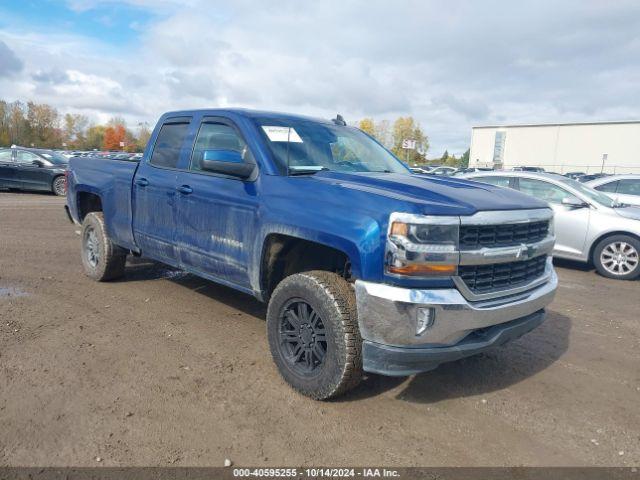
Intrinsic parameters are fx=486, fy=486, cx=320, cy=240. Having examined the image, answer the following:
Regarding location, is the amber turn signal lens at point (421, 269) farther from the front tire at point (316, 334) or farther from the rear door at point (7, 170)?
the rear door at point (7, 170)

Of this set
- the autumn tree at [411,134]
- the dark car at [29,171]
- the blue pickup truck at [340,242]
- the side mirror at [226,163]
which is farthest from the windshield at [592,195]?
the autumn tree at [411,134]

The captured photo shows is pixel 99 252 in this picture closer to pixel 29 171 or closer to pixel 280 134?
pixel 280 134

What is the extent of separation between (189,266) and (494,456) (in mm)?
2901

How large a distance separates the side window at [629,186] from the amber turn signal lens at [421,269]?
9168 mm

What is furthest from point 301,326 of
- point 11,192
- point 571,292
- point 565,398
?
point 11,192

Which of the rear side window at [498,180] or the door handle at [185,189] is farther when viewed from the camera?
the rear side window at [498,180]

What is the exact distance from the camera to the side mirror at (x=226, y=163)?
11.8ft

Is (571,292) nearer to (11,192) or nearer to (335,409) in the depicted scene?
(335,409)

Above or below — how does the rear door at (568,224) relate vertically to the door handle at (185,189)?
below

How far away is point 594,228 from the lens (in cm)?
766

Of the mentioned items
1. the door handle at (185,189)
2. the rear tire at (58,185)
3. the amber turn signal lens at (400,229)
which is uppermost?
the door handle at (185,189)

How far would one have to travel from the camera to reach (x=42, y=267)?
652 centimetres

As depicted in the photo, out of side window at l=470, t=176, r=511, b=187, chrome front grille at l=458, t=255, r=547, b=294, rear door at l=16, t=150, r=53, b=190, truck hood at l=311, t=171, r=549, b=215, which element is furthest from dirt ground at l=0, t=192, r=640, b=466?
rear door at l=16, t=150, r=53, b=190

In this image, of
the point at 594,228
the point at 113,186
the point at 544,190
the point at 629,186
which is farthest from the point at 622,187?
the point at 113,186
